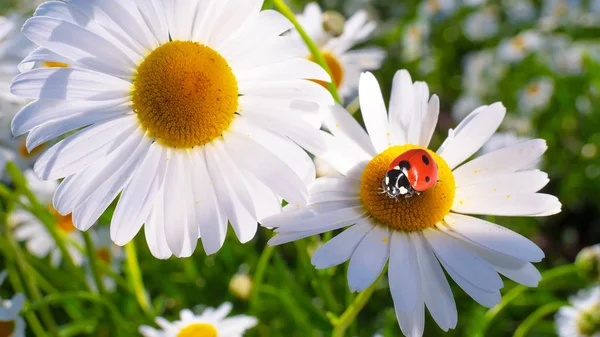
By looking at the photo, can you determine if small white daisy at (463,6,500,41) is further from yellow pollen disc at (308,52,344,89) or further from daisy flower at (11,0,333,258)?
daisy flower at (11,0,333,258)

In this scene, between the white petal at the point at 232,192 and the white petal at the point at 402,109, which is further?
the white petal at the point at 402,109

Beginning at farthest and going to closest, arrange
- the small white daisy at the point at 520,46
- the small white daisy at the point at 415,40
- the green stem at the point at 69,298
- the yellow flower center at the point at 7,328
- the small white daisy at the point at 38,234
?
the small white daisy at the point at 415,40 → the small white daisy at the point at 520,46 → the small white daisy at the point at 38,234 → the yellow flower center at the point at 7,328 → the green stem at the point at 69,298

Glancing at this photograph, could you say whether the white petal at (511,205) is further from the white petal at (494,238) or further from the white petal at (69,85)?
the white petal at (69,85)

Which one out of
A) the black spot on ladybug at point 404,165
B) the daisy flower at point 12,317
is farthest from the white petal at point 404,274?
the daisy flower at point 12,317

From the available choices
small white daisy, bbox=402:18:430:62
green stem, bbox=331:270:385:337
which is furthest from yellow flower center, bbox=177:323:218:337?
small white daisy, bbox=402:18:430:62

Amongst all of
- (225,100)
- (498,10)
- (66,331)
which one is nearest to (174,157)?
(225,100)

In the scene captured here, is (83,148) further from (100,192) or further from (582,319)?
(582,319)

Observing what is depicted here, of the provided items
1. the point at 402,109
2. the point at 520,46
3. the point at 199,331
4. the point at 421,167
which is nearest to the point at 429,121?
the point at 402,109
